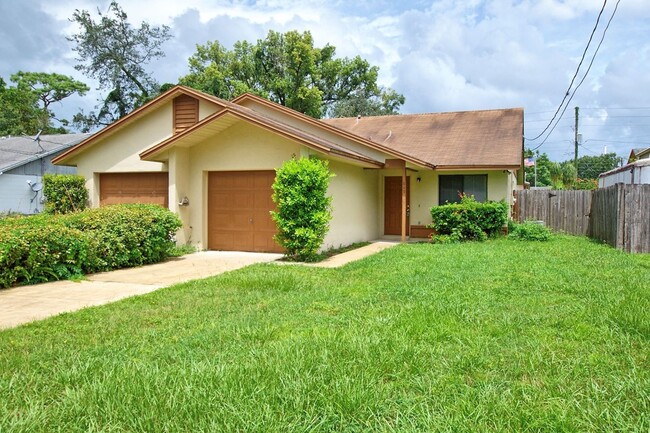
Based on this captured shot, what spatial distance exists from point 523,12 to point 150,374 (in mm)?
11861

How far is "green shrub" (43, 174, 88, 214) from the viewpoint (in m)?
14.9

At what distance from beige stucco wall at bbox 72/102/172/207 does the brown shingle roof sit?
8.96 m

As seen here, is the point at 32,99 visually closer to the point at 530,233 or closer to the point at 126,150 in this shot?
the point at 126,150

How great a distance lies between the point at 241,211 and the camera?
43.7 ft

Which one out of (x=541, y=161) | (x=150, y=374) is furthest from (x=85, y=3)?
(x=541, y=161)

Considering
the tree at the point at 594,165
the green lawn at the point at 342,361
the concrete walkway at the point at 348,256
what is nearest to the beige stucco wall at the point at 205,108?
the concrete walkway at the point at 348,256

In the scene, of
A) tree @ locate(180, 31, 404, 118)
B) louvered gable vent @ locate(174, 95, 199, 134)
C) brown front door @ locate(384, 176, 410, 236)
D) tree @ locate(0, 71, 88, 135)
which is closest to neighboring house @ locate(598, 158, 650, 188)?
brown front door @ locate(384, 176, 410, 236)

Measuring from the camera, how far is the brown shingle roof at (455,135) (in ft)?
53.7

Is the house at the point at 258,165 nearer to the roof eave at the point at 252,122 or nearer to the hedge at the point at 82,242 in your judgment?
the roof eave at the point at 252,122

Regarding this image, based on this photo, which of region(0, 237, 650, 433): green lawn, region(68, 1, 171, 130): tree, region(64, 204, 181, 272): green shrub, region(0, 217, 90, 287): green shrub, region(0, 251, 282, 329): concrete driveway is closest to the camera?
region(0, 237, 650, 433): green lawn

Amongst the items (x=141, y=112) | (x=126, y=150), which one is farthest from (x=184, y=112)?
(x=126, y=150)

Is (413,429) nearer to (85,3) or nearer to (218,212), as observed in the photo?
(218,212)

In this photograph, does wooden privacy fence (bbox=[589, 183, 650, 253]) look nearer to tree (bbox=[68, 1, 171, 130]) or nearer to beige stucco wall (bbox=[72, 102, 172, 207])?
beige stucco wall (bbox=[72, 102, 172, 207])

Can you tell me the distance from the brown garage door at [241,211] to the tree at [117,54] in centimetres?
2507
